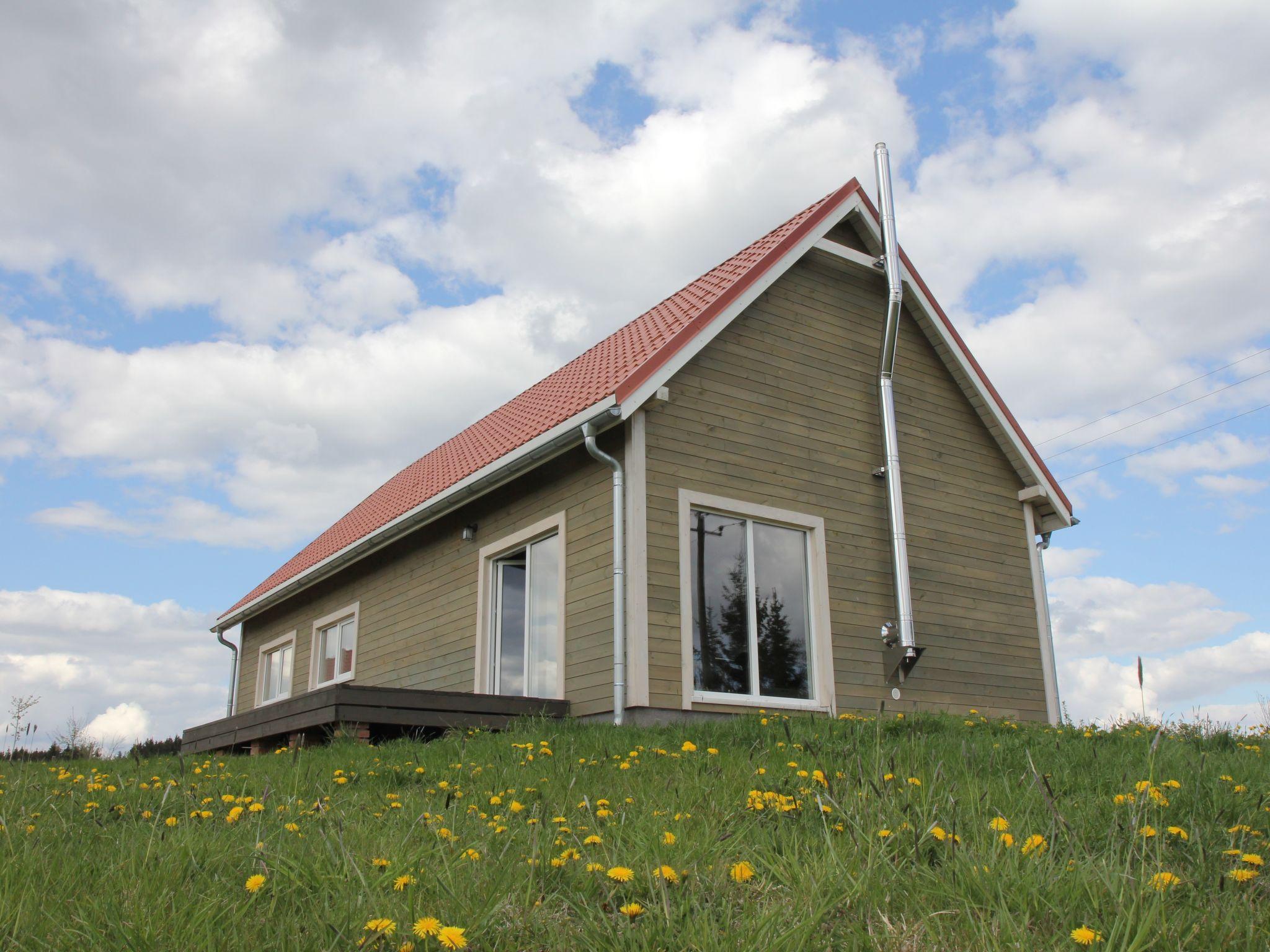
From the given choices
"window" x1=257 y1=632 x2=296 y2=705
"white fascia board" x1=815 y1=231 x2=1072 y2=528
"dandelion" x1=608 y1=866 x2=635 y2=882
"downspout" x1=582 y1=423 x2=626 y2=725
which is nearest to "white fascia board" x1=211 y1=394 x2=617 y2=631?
"downspout" x1=582 y1=423 x2=626 y2=725

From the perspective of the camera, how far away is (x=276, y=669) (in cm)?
1819

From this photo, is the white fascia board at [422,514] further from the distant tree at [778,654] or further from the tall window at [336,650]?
the distant tree at [778,654]

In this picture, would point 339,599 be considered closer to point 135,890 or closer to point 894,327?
point 894,327

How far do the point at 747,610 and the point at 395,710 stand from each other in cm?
342

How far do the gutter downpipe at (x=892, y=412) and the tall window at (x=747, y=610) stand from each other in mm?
1057

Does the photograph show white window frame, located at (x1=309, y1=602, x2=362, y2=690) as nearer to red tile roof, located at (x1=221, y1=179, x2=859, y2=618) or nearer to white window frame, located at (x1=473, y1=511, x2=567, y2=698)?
red tile roof, located at (x1=221, y1=179, x2=859, y2=618)

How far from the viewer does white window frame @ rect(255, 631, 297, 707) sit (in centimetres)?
1712

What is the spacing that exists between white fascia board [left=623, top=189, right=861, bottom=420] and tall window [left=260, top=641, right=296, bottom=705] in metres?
9.91

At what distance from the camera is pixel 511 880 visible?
311 cm

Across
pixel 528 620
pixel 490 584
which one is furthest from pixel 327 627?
pixel 528 620

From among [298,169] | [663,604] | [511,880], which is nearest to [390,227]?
[298,169]

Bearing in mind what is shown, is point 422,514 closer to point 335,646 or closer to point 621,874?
point 335,646

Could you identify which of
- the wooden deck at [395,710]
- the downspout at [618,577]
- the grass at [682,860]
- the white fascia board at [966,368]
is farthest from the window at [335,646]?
the grass at [682,860]

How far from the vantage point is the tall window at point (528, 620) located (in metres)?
10.8
